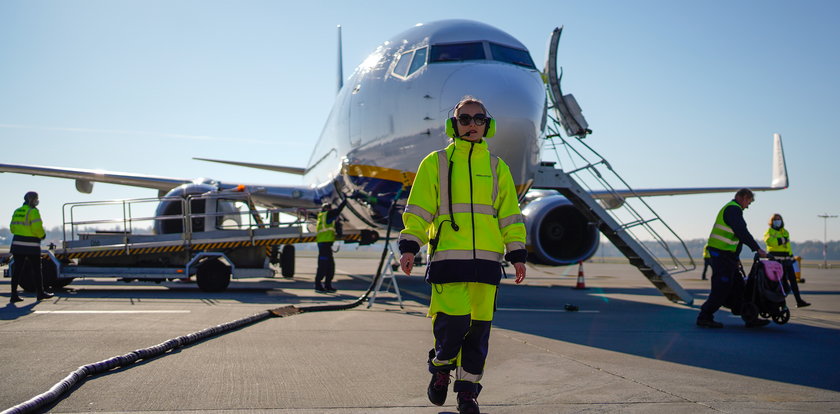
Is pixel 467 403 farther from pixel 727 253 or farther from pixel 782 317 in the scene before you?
pixel 782 317

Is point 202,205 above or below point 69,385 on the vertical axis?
above

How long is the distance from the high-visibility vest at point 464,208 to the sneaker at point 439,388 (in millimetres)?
532

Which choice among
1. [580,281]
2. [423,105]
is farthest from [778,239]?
[423,105]

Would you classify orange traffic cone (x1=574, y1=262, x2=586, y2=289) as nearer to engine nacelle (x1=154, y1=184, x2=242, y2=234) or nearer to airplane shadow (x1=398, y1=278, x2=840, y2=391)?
airplane shadow (x1=398, y1=278, x2=840, y2=391)

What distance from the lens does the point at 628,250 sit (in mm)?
10453

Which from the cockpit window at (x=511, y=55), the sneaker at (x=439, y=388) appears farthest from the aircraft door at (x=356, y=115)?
the sneaker at (x=439, y=388)

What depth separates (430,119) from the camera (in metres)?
8.81

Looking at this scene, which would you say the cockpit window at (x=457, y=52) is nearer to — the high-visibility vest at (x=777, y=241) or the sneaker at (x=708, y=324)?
the sneaker at (x=708, y=324)

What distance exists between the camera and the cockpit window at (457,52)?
927 cm

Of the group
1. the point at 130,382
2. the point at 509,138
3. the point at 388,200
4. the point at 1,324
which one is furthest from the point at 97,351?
the point at 388,200

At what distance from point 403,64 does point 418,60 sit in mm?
364

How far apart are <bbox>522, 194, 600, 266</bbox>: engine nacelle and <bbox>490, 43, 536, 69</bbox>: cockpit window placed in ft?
12.6

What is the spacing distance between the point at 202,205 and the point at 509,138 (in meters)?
7.13

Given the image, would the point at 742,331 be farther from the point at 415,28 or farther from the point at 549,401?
the point at 415,28
